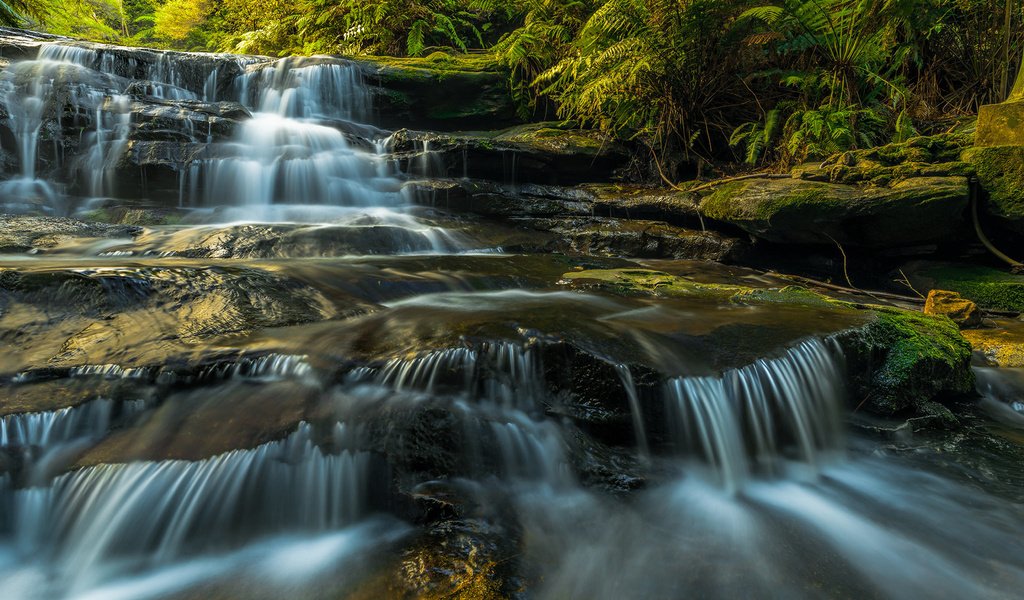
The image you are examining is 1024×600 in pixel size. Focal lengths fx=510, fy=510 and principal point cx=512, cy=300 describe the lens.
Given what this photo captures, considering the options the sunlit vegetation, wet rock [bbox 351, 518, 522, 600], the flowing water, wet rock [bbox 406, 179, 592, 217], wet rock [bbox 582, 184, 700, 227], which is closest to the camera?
wet rock [bbox 351, 518, 522, 600]

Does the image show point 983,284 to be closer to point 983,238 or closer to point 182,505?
point 983,238

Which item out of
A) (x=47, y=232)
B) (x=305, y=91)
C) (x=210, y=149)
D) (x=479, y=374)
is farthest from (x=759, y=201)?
(x=305, y=91)

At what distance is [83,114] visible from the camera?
7.12m

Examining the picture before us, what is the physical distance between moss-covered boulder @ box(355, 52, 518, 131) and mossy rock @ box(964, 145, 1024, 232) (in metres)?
7.46

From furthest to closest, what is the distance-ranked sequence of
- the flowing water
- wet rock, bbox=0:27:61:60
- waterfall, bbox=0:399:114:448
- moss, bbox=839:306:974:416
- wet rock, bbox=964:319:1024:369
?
wet rock, bbox=0:27:61:60
wet rock, bbox=964:319:1024:369
moss, bbox=839:306:974:416
waterfall, bbox=0:399:114:448
the flowing water

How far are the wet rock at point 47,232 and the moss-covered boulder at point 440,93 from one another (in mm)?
5823

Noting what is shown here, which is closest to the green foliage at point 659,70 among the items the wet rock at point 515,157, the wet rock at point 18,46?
the wet rock at point 515,157

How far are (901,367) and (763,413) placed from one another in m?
1.14

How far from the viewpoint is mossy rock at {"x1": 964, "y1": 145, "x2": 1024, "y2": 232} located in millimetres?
4684

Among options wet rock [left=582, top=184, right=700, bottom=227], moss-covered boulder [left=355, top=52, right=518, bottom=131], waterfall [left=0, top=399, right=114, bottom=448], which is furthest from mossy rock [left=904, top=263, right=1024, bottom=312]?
moss-covered boulder [left=355, top=52, right=518, bottom=131]

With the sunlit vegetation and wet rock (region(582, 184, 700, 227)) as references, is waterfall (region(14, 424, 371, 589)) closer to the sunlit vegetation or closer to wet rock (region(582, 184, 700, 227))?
wet rock (region(582, 184, 700, 227))

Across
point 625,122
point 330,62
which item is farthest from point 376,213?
point 330,62

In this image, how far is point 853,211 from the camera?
5172mm

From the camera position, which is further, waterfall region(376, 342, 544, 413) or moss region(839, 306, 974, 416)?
moss region(839, 306, 974, 416)
